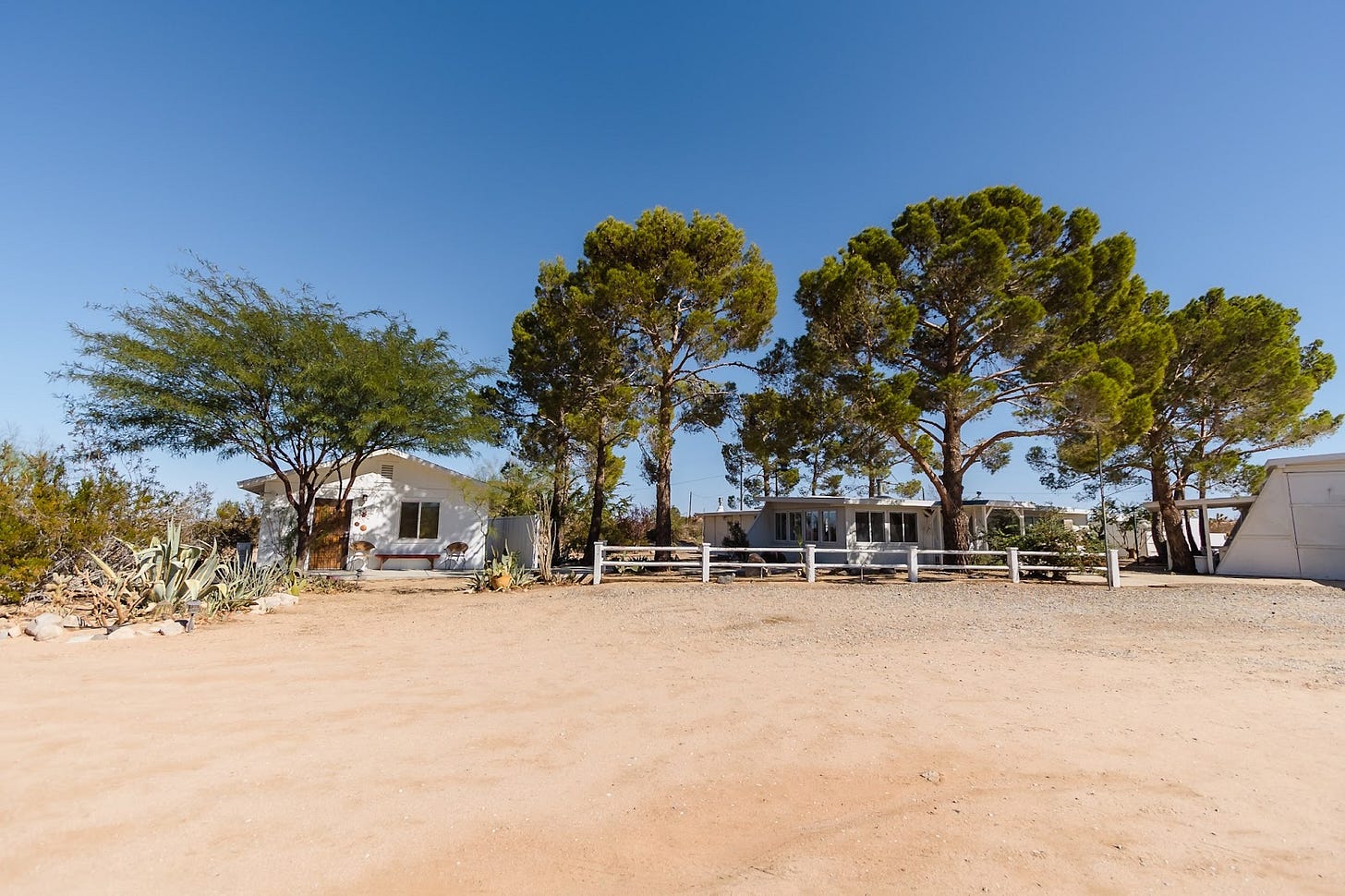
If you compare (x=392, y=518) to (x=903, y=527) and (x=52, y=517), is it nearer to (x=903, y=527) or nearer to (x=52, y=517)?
(x=52, y=517)

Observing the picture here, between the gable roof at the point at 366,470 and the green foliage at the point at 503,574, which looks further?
the gable roof at the point at 366,470

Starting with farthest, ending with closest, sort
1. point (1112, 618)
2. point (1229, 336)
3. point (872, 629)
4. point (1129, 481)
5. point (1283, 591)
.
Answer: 1. point (1129, 481)
2. point (1229, 336)
3. point (1283, 591)
4. point (1112, 618)
5. point (872, 629)

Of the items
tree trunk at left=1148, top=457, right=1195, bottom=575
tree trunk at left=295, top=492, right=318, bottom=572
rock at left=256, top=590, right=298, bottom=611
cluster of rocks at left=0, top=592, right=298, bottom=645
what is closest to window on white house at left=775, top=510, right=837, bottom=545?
tree trunk at left=1148, top=457, right=1195, bottom=575

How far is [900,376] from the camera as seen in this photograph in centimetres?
1617

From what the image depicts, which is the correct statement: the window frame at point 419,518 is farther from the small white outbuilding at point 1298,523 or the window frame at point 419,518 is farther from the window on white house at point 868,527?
the small white outbuilding at point 1298,523

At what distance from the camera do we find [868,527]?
22.2 metres

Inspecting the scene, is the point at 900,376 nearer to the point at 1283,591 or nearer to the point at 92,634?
the point at 1283,591

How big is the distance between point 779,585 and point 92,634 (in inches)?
428

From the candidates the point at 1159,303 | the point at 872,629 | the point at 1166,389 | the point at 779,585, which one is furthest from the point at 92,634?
the point at 1159,303

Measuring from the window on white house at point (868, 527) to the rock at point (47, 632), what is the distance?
64.0 feet

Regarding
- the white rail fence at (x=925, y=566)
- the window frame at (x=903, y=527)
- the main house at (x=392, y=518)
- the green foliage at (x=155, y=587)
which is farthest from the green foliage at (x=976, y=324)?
the green foliage at (x=155, y=587)

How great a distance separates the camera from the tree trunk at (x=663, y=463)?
1773 cm

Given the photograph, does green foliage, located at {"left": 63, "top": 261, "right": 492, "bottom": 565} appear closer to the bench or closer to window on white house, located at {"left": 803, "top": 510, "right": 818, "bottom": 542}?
the bench

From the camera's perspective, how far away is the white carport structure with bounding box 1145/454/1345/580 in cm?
1722
